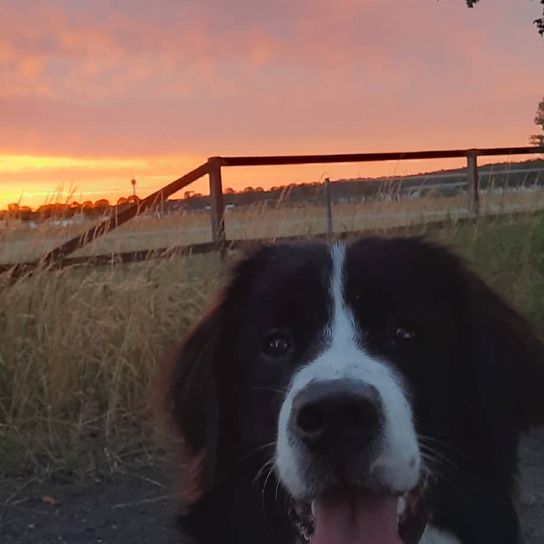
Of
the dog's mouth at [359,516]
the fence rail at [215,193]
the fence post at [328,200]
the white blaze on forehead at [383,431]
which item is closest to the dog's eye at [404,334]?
the white blaze on forehead at [383,431]

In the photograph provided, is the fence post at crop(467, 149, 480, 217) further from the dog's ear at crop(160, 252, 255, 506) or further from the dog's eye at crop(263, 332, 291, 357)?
the dog's eye at crop(263, 332, 291, 357)

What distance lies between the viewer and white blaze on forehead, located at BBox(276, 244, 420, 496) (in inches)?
93.7

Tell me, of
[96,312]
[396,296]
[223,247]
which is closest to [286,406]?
[396,296]

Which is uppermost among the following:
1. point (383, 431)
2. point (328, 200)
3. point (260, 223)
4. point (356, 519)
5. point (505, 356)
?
point (328, 200)

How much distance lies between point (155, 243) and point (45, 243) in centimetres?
85

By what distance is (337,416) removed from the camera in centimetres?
230

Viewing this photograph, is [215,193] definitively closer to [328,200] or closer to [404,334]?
[328,200]

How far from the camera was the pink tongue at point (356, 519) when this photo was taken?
2.53m

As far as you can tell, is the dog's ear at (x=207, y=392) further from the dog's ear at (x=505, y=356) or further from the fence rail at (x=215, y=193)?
the fence rail at (x=215, y=193)

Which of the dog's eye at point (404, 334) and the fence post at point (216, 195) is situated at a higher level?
the fence post at point (216, 195)

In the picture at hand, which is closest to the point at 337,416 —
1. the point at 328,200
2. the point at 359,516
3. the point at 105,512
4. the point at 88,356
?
the point at 359,516

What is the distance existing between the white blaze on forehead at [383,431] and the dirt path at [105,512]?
1.78 m

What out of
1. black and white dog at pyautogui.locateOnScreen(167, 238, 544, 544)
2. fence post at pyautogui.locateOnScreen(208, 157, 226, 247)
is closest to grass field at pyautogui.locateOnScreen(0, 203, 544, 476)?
fence post at pyautogui.locateOnScreen(208, 157, 226, 247)

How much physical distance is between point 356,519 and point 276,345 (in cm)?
58
